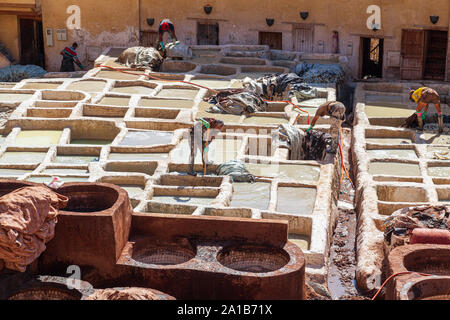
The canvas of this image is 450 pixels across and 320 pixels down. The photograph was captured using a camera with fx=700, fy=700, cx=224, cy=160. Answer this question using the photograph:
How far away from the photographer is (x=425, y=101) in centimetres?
1537

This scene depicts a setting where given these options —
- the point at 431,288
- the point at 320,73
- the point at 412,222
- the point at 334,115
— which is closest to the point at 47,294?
the point at 431,288

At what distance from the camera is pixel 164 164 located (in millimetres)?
13156

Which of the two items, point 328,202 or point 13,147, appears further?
point 13,147

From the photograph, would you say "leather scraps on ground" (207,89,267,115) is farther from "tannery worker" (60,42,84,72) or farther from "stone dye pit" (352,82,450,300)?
"tannery worker" (60,42,84,72)

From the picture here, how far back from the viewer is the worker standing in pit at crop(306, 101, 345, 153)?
47.5 ft

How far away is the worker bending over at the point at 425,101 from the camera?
15.2 meters

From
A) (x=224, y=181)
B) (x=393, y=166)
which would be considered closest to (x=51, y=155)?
(x=224, y=181)

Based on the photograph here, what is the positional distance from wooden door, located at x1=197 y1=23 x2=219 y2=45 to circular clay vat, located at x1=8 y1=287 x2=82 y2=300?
15593 mm

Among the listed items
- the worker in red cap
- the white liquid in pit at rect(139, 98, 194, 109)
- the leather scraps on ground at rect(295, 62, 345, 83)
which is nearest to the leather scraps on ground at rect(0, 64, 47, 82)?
the worker in red cap

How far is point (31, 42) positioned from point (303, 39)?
9.49 m

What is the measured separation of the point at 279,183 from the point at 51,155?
184 inches

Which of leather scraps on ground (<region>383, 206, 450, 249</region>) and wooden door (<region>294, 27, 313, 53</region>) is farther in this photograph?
wooden door (<region>294, 27, 313, 53</region>)

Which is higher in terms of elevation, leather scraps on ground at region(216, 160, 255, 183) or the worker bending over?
the worker bending over
